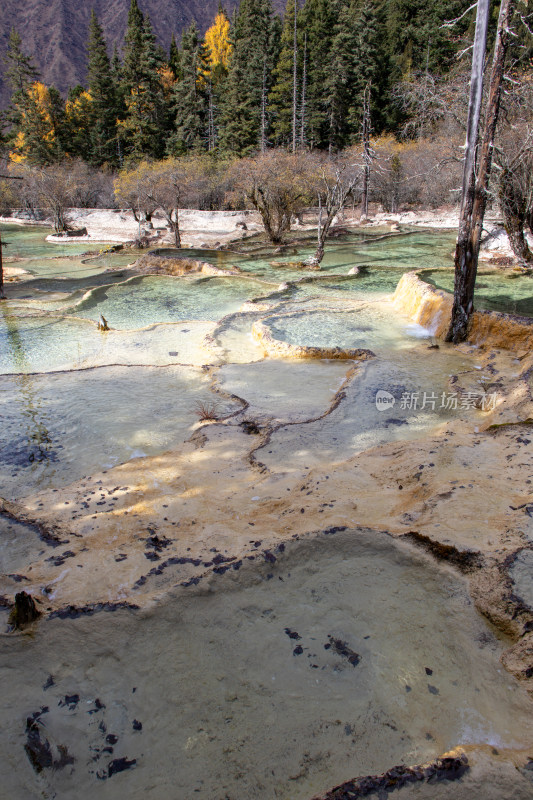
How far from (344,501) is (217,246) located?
21185 millimetres

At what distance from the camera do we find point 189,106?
42312 mm

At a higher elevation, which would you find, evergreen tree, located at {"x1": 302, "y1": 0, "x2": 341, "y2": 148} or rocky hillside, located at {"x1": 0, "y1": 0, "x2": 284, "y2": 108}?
rocky hillside, located at {"x1": 0, "y1": 0, "x2": 284, "y2": 108}

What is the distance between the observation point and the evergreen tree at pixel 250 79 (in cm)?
3919

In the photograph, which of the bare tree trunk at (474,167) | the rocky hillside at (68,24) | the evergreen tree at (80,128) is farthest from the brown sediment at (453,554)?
the rocky hillside at (68,24)

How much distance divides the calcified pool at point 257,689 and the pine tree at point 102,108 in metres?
48.7

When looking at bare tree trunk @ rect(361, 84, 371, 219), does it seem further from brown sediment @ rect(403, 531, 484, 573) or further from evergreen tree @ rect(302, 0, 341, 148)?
brown sediment @ rect(403, 531, 484, 573)

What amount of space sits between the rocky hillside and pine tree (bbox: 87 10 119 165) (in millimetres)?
66644

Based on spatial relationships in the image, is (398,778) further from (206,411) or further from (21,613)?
(206,411)

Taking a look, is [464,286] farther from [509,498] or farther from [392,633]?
[392,633]

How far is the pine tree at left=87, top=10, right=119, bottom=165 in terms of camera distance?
43844mm

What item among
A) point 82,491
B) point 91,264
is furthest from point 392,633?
point 91,264

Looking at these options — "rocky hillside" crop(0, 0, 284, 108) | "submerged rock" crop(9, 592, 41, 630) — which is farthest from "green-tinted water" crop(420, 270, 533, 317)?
"rocky hillside" crop(0, 0, 284, 108)

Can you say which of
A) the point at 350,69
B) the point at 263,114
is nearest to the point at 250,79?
the point at 263,114

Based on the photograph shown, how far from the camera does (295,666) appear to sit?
2.41m
